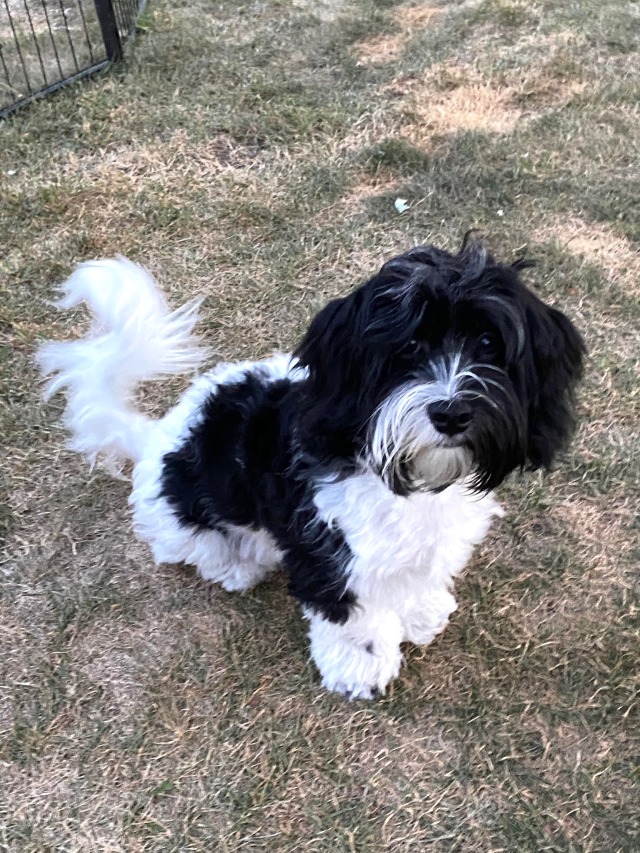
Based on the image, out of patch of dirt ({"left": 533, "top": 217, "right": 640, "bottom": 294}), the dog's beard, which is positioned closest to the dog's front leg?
the dog's beard

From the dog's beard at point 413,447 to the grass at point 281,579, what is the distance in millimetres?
1033

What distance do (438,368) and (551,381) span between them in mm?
327

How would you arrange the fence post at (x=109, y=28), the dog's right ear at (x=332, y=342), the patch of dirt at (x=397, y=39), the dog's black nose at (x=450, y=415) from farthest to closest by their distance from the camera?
1. the patch of dirt at (x=397, y=39)
2. the fence post at (x=109, y=28)
3. the dog's right ear at (x=332, y=342)
4. the dog's black nose at (x=450, y=415)

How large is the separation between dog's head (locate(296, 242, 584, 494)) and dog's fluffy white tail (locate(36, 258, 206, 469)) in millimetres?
608

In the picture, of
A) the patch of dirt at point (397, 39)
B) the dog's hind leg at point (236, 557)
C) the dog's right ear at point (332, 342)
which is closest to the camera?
the dog's right ear at point (332, 342)

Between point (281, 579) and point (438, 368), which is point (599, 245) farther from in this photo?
point (438, 368)

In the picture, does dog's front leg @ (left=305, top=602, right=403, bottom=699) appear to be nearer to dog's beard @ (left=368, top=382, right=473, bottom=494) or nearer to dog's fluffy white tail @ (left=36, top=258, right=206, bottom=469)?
dog's beard @ (left=368, top=382, right=473, bottom=494)

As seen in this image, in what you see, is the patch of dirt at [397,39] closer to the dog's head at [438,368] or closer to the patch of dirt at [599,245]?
the patch of dirt at [599,245]

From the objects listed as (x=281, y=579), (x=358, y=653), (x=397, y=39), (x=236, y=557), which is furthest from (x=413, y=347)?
(x=397, y=39)

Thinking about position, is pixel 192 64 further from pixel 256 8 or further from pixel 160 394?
pixel 160 394

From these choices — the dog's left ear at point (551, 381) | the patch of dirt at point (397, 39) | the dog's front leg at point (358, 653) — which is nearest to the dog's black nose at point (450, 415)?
the dog's left ear at point (551, 381)

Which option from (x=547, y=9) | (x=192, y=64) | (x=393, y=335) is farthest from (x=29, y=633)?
(x=547, y=9)

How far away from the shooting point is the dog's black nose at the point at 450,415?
1.44 meters

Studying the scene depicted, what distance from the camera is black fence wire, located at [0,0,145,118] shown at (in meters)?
4.64
